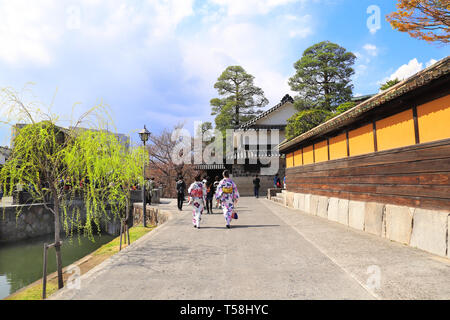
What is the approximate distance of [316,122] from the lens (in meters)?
20.2

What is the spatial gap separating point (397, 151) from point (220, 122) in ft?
79.8

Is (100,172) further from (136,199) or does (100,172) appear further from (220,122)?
(220,122)

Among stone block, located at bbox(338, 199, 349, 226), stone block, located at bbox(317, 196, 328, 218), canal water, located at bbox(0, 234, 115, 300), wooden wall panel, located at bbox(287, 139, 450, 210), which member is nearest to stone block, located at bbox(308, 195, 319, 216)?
stone block, located at bbox(317, 196, 328, 218)

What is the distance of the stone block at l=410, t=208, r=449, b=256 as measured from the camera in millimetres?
4539

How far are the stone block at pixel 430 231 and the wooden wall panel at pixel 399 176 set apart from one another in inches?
6.7

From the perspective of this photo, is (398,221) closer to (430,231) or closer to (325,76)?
(430,231)

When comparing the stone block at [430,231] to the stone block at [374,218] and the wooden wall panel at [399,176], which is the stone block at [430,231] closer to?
the wooden wall panel at [399,176]

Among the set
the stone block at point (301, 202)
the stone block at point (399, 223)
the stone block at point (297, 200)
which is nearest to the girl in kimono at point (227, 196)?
the stone block at point (399, 223)

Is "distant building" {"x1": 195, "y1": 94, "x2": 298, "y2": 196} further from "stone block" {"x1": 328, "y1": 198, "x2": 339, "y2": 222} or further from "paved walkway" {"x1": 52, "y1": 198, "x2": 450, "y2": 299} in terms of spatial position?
"paved walkway" {"x1": 52, "y1": 198, "x2": 450, "y2": 299}

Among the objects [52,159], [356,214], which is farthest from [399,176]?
[52,159]

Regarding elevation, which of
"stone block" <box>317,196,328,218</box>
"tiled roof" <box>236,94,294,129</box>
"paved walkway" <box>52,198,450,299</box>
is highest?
"tiled roof" <box>236,94,294,129</box>

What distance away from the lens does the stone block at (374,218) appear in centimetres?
636

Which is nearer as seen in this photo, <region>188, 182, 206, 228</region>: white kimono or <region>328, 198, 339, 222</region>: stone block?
<region>188, 182, 206, 228</region>: white kimono

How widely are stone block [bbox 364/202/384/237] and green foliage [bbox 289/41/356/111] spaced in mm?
15630
